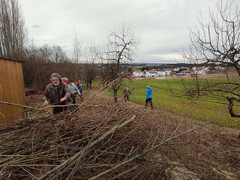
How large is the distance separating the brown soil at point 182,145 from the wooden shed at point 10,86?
2265mm

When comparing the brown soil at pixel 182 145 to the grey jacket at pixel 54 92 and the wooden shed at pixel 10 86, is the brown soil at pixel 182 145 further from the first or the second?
the wooden shed at pixel 10 86

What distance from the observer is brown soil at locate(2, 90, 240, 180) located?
1.90 m

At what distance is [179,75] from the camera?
4102 mm

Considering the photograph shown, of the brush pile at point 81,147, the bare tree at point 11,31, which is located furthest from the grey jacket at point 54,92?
the bare tree at point 11,31

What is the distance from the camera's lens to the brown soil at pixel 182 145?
6.23ft

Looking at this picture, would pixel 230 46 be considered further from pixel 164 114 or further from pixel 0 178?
pixel 0 178

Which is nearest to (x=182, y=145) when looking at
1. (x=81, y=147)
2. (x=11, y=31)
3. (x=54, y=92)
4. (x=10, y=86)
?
(x=81, y=147)

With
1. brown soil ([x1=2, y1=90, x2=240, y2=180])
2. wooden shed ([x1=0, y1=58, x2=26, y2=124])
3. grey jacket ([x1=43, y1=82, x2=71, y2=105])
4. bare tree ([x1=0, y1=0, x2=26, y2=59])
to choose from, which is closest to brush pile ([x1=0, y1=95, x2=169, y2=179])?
brown soil ([x1=2, y1=90, x2=240, y2=180])

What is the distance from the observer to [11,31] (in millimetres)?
12305

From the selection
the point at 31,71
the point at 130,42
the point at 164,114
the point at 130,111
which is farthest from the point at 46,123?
the point at 31,71

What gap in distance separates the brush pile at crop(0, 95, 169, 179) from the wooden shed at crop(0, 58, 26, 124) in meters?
4.11

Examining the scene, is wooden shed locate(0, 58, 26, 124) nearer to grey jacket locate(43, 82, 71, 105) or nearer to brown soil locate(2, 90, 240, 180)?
brown soil locate(2, 90, 240, 180)

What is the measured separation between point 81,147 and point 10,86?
5.76 meters

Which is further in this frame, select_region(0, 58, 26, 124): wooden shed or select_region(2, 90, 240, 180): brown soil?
select_region(0, 58, 26, 124): wooden shed
